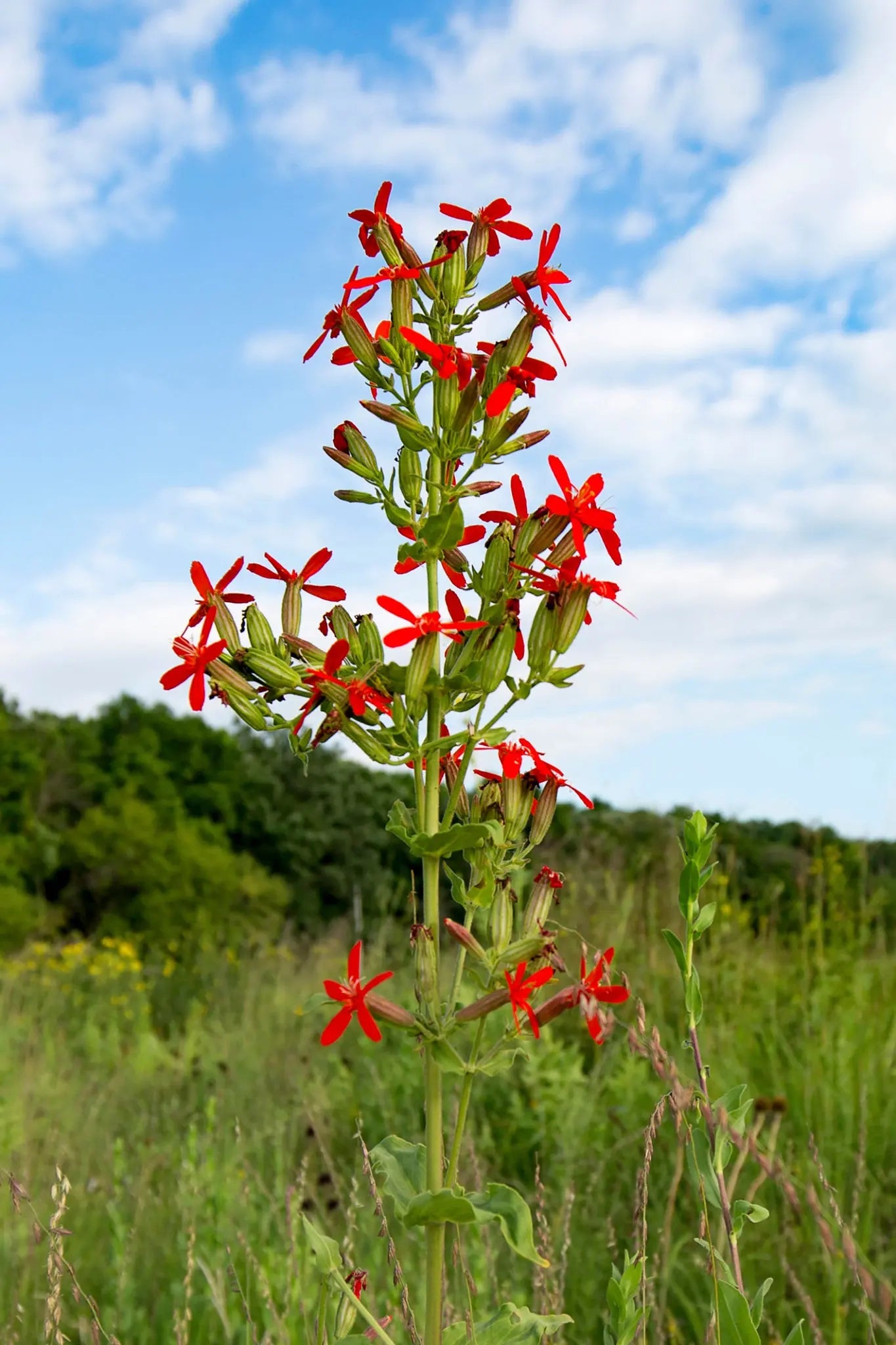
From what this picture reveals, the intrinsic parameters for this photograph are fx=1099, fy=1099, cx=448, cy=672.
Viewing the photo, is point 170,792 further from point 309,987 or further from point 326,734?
point 326,734

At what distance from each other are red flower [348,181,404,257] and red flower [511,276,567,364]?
0.71 feet

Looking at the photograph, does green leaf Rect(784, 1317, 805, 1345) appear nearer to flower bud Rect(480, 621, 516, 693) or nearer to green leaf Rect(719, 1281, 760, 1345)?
green leaf Rect(719, 1281, 760, 1345)

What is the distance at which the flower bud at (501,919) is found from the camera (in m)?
1.67

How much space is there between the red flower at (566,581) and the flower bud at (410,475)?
21cm

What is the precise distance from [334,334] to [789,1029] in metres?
4.90

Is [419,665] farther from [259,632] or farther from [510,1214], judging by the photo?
A: [510,1214]

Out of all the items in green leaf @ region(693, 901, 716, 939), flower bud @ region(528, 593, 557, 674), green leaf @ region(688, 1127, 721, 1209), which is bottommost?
green leaf @ region(688, 1127, 721, 1209)

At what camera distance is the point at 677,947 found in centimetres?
144

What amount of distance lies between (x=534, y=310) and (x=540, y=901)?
3.17 ft

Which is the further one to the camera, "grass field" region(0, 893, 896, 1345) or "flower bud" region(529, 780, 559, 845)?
"grass field" region(0, 893, 896, 1345)

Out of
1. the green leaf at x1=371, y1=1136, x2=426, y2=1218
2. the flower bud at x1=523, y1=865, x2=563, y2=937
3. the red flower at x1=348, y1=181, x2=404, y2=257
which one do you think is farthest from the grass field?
the red flower at x1=348, y1=181, x2=404, y2=257

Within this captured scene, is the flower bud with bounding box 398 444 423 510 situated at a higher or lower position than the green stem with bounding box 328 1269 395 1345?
higher

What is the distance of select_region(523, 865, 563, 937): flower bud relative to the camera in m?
1.69

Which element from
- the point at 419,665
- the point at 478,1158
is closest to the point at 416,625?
Answer: the point at 419,665
